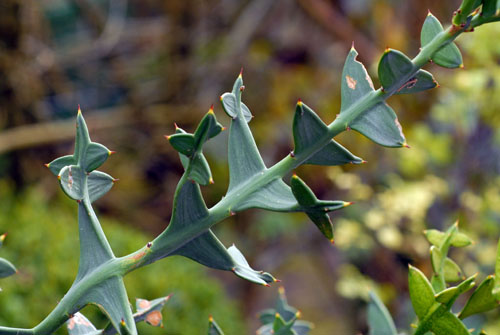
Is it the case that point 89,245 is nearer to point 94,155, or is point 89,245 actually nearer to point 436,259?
point 94,155

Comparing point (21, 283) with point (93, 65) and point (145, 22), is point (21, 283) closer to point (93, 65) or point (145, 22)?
point (93, 65)

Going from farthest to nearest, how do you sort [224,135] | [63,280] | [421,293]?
[224,135] < [63,280] < [421,293]

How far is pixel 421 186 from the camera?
5.17 ft

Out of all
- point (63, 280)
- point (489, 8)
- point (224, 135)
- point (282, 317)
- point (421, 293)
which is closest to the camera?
point (489, 8)

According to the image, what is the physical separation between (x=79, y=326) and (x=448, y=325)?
286 millimetres

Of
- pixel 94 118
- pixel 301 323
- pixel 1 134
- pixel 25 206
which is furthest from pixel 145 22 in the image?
pixel 301 323

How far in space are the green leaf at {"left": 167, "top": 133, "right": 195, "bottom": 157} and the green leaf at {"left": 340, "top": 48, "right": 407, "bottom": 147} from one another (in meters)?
0.11

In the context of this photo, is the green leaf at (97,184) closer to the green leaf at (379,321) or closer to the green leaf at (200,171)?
the green leaf at (200,171)

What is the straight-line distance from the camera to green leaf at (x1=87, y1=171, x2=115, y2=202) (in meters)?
0.41

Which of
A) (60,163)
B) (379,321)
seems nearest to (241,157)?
(60,163)

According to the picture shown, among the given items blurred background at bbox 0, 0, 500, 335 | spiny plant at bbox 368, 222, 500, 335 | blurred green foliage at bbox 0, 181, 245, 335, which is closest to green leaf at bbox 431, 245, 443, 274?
spiny plant at bbox 368, 222, 500, 335

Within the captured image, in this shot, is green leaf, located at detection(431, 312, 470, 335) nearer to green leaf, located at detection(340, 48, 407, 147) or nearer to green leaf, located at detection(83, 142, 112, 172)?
green leaf, located at detection(340, 48, 407, 147)

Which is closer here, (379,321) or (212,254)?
(212,254)

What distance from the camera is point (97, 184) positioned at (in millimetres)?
419
